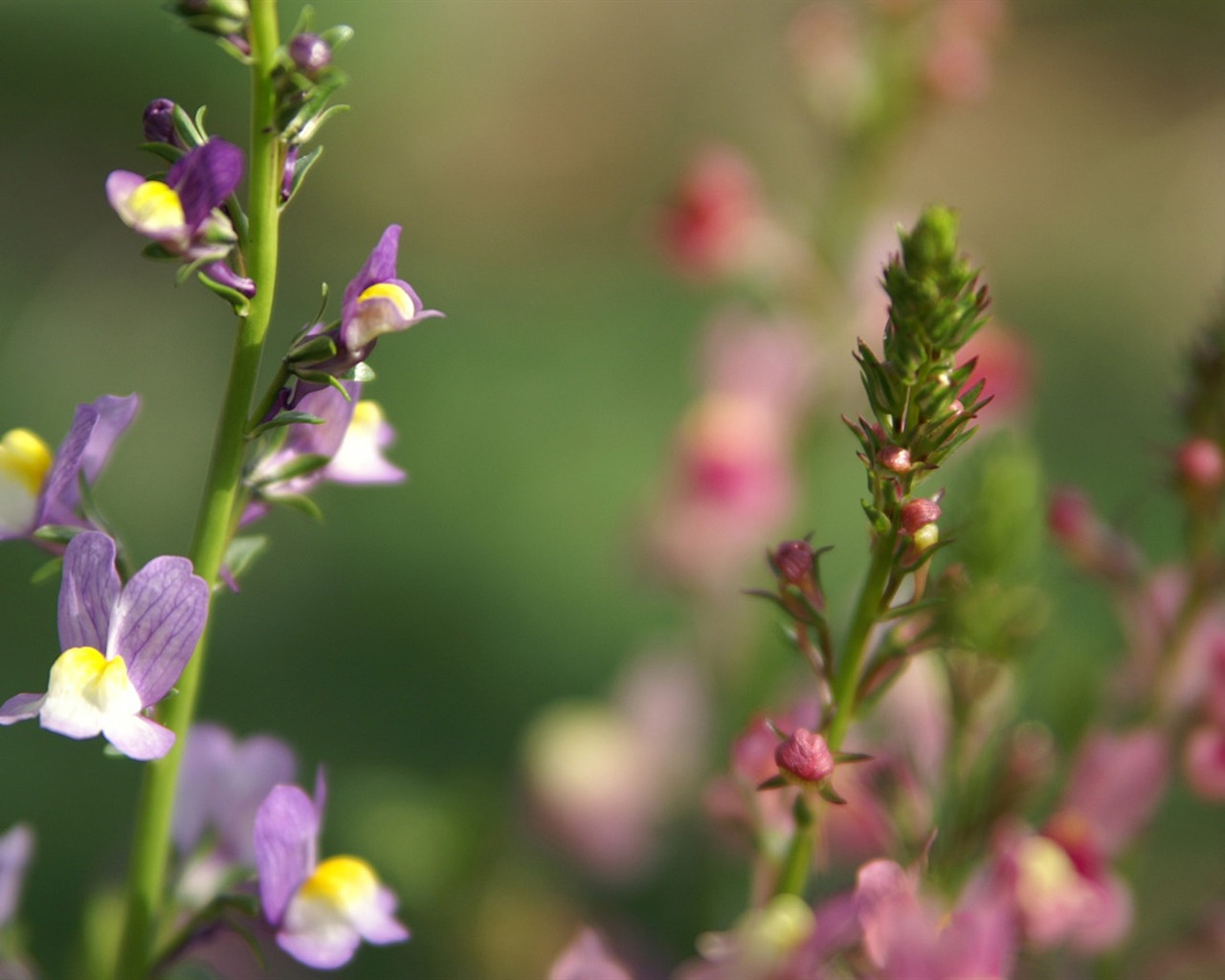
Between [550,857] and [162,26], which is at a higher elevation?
[162,26]

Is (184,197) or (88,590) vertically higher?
(184,197)

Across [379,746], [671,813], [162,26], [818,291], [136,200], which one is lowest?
[379,746]

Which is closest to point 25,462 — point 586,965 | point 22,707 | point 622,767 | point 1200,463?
point 22,707

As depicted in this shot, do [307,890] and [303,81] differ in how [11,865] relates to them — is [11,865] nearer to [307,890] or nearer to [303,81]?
[307,890]

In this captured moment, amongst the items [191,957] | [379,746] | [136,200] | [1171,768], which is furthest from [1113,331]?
[136,200]

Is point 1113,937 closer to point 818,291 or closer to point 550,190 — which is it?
point 818,291

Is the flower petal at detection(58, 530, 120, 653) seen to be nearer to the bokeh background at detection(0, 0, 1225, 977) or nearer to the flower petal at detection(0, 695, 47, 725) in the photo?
the flower petal at detection(0, 695, 47, 725)

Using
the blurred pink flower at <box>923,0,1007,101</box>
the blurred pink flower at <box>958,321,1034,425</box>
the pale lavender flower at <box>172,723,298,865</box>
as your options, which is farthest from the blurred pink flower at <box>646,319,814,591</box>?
the pale lavender flower at <box>172,723,298,865</box>
